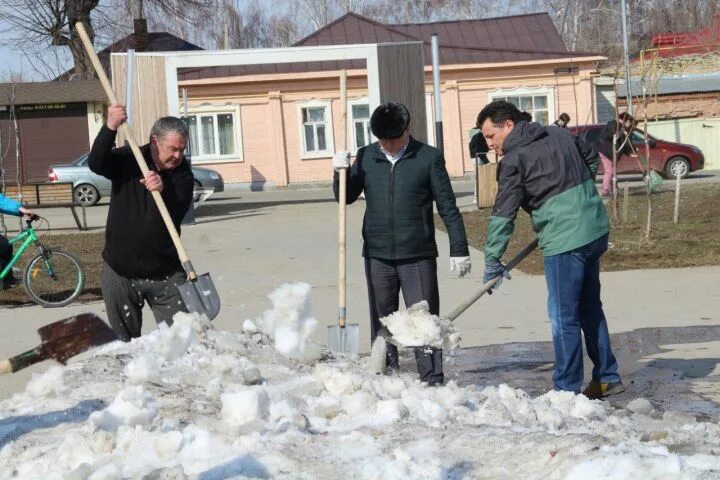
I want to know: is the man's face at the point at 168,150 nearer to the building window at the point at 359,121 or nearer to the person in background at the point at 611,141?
the person in background at the point at 611,141

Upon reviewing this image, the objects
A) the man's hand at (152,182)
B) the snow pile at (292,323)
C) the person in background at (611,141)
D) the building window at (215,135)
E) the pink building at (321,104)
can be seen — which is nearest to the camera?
the man's hand at (152,182)

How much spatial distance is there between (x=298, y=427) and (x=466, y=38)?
119 ft

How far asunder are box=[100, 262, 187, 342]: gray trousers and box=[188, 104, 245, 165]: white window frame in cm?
3014

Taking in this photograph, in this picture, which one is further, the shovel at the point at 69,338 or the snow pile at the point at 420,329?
the snow pile at the point at 420,329

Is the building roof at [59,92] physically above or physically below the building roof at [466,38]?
below

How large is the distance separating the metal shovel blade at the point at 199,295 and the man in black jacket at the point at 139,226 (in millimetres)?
84

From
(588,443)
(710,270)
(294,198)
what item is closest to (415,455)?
(588,443)

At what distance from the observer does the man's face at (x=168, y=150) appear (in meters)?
6.53

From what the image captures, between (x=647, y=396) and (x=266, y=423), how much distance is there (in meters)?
2.85

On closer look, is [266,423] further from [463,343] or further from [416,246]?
[463,343]

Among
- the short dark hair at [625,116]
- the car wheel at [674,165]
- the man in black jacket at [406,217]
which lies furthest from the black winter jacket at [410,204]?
the car wheel at [674,165]

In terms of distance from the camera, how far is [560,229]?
659 cm

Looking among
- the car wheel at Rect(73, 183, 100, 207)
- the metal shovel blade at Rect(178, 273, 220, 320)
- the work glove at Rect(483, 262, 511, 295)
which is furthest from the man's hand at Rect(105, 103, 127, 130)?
the car wheel at Rect(73, 183, 100, 207)

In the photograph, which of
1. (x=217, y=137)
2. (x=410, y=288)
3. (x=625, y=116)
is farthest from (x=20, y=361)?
(x=217, y=137)
